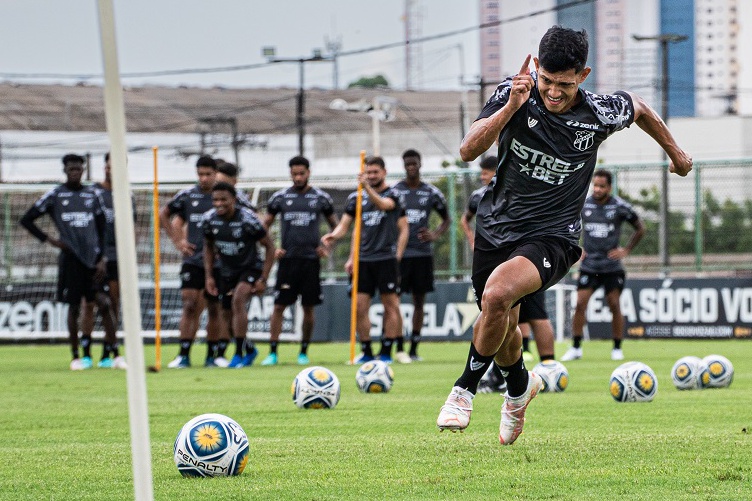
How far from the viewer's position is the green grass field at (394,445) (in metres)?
5.36

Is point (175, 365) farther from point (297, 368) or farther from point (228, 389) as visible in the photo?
point (228, 389)

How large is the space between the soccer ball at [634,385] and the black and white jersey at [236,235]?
6.60 m

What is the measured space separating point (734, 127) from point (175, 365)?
Result: 5345 centimetres

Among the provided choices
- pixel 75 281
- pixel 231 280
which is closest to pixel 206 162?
pixel 231 280

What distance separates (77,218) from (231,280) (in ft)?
6.65

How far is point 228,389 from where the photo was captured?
37.9 feet

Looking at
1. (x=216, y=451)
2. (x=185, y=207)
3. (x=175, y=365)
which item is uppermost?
(x=185, y=207)

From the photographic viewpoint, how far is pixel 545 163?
6641mm

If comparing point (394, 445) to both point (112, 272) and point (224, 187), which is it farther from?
point (112, 272)

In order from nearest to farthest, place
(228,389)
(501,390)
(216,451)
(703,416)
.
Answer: (216,451) < (703,416) < (501,390) < (228,389)

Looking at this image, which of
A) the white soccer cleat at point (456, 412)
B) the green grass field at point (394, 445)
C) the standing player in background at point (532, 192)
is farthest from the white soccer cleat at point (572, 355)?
the white soccer cleat at point (456, 412)

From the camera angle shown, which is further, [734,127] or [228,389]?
[734,127]

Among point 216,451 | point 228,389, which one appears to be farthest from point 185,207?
point 216,451

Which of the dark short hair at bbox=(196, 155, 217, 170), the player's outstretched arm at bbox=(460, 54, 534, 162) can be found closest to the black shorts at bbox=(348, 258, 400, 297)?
the dark short hair at bbox=(196, 155, 217, 170)
